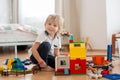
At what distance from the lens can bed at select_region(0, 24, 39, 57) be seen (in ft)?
11.5

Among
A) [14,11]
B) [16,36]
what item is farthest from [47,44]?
[14,11]

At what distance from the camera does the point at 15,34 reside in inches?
141

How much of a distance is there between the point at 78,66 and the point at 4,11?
122 inches

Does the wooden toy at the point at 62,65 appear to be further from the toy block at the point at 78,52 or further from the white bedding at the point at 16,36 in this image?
the white bedding at the point at 16,36

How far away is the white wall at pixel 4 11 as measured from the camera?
14.9ft

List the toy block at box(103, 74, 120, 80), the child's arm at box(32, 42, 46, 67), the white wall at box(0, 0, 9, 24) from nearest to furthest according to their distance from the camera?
the toy block at box(103, 74, 120, 80) < the child's arm at box(32, 42, 46, 67) < the white wall at box(0, 0, 9, 24)

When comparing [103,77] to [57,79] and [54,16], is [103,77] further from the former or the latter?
[54,16]

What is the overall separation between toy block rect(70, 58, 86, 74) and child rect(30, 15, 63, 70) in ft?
1.05

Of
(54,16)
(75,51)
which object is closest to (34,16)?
(54,16)

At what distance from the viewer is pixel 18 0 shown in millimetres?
4547

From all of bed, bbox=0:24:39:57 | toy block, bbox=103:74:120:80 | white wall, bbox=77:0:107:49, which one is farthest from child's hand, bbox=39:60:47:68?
white wall, bbox=77:0:107:49

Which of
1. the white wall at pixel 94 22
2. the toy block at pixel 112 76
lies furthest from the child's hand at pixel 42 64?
the white wall at pixel 94 22

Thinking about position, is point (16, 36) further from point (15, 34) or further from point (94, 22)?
point (94, 22)

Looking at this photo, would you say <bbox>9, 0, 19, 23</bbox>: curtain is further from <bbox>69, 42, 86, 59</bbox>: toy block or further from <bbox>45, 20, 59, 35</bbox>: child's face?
<bbox>69, 42, 86, 59</bbox>: toy block
